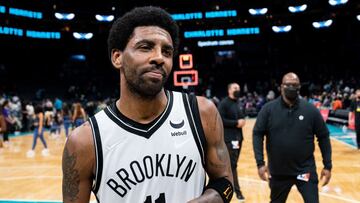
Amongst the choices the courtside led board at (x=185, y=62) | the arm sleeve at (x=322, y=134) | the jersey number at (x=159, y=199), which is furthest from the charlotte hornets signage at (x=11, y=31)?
the jersey number at (x=159, y=199)

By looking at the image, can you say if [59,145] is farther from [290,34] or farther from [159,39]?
[290,34]

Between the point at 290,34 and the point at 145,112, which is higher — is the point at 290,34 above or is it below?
above

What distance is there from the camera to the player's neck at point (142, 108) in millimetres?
1903

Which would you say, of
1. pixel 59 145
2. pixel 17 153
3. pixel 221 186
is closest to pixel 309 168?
pixel 221 186

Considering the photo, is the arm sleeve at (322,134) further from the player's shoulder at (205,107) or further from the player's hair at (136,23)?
the player's hair at (136,23)

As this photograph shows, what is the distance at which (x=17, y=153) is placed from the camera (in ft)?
43.2

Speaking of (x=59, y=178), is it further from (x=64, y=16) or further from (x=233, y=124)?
(x=64, y=16)

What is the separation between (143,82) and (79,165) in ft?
1.56

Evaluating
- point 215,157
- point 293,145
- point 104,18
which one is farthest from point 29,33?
point 215,157

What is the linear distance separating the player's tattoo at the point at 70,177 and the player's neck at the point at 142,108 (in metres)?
0.32

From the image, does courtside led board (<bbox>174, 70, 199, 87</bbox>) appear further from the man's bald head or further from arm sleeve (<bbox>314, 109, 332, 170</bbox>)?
arm sleeve (<bbox>314, 109, 332, 170</bbox>)

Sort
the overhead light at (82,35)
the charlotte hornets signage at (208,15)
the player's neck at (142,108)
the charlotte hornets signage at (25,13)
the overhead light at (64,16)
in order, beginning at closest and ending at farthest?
the player's neck at (142,108)
the charlotte hornets signage at (25,13)
the overhead light at (64,16)
the overhead light at (82,35)
the charlotte hornets signage at (208,15)

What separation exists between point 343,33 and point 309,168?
3274 centimetres

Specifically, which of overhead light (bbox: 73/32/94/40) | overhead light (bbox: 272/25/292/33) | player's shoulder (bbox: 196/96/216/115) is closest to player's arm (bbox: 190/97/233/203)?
player's shoulder (bbox: 196/96/216/115)
